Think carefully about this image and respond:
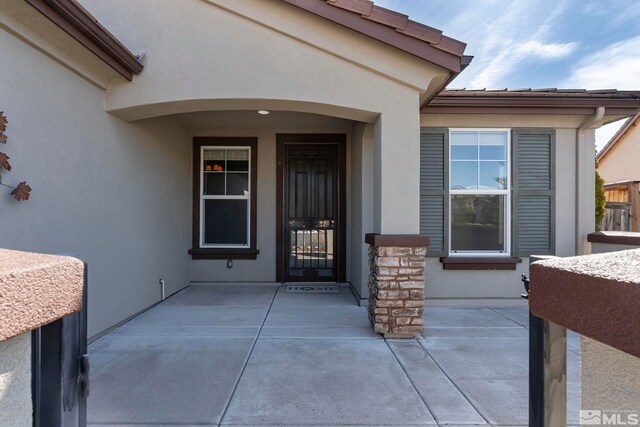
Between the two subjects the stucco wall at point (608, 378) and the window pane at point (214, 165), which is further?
the window pane at point (214, 165)

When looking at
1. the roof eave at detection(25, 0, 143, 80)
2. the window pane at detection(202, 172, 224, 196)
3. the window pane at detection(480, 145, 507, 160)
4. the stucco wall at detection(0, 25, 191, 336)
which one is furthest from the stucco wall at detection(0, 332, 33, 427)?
the window pane at detection(202, 172, 224, 196)

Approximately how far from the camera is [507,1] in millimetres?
6766

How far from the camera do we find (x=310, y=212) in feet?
23.5

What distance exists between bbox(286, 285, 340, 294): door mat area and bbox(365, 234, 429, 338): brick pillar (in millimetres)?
2336

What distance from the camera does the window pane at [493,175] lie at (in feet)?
18.7

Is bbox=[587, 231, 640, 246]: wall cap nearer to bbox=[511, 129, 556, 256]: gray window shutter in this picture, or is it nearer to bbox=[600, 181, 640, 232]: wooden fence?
bbox=[511, 129, 556, 256]: gray window shutter

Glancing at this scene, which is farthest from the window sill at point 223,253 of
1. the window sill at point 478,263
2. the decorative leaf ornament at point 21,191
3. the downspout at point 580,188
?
the downspout at point 580,188

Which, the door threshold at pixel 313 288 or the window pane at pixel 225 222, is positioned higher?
the window pane at pixel 225 222

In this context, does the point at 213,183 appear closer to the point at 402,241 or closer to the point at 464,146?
the point at 402,241

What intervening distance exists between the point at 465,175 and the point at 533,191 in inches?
42.6

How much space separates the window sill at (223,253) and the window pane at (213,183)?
1.13 metres

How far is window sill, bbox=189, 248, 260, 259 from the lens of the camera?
6.99 meters

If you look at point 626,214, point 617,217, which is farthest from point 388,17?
point 617,217

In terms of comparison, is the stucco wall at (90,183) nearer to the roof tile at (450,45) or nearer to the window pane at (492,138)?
the roof tile at (450,45)
